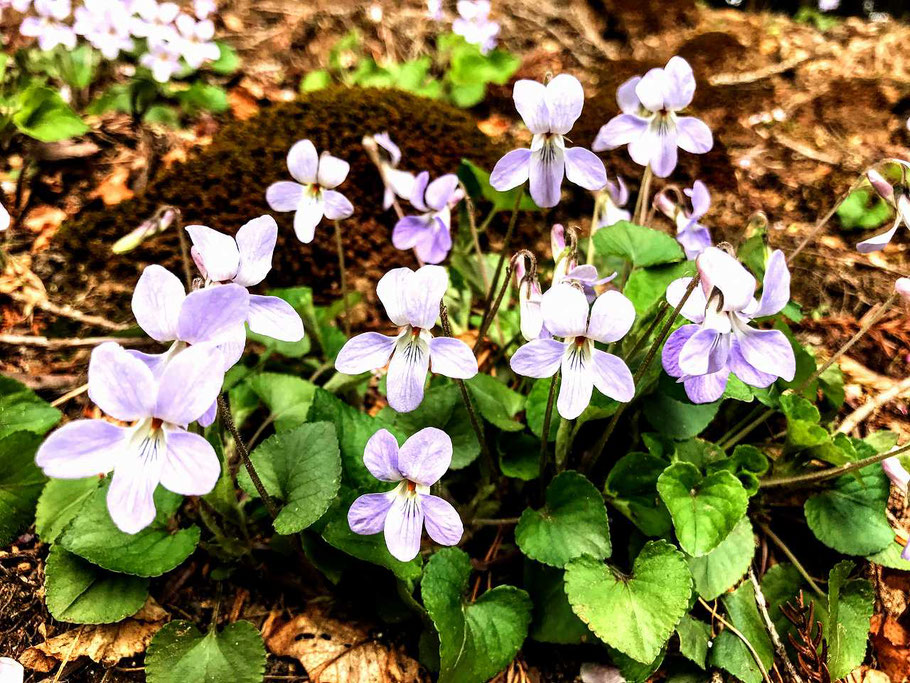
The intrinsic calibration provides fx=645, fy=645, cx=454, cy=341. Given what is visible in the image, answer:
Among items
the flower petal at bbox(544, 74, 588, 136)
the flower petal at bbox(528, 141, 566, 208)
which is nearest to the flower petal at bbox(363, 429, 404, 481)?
the flower petal at bbox(528, 141, 566, 208)

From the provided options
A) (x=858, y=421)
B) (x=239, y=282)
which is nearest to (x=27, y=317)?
(x=239, y=282)

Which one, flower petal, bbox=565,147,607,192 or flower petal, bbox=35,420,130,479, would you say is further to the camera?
flower petal, bbox=565,147,607,192

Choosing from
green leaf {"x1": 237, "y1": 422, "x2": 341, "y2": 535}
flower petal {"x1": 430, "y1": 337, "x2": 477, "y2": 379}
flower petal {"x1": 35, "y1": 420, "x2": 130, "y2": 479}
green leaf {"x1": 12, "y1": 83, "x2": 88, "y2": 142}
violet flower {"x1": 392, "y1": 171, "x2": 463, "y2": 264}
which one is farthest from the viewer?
green leaf {"x1": 12, "y1": 83, "x2": 88, "y2": 142}

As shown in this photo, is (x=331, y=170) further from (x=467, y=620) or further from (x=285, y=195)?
(x=467, y=620)

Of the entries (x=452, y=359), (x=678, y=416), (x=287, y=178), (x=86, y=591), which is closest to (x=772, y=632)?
(x=678, y=416)

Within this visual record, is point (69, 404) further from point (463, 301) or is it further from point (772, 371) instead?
point (772, 371)

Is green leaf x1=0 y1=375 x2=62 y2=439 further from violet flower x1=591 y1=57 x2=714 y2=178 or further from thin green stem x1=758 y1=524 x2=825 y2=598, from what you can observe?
thin green stem x1=758 y1=524 x2=825 y2=598
